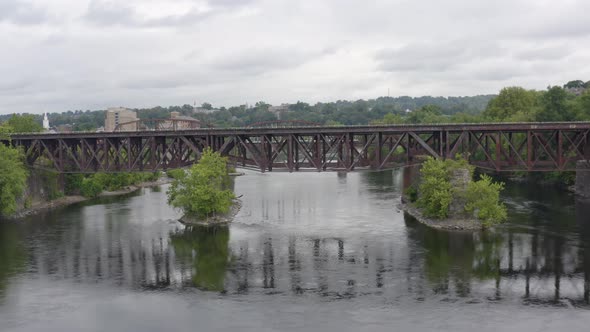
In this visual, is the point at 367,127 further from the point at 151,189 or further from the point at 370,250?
the point at 151,189

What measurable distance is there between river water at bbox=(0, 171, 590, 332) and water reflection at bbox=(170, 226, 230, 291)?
16cm

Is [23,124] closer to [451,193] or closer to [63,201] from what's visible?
[63,201]

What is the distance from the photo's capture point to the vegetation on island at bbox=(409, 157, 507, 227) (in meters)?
63.1

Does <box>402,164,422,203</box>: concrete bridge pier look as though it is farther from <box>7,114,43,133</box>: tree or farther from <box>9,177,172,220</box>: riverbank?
<box>7,114,43,133</box>: tree

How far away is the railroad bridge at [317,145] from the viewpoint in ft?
227

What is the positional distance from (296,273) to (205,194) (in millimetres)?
23049

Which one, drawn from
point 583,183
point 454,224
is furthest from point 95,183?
point 583,183

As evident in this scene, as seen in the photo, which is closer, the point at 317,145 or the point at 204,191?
the point at 204,191

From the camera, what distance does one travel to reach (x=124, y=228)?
2687 inches

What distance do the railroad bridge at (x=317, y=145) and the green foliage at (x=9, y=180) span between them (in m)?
7.76

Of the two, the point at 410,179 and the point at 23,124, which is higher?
the point at 23,124

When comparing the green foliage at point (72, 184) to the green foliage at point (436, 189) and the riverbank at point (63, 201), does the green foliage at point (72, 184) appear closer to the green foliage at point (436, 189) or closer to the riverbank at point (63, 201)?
the riverbank at point (63, 201)

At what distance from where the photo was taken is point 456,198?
65.1 m

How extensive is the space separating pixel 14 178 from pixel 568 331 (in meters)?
65.4
